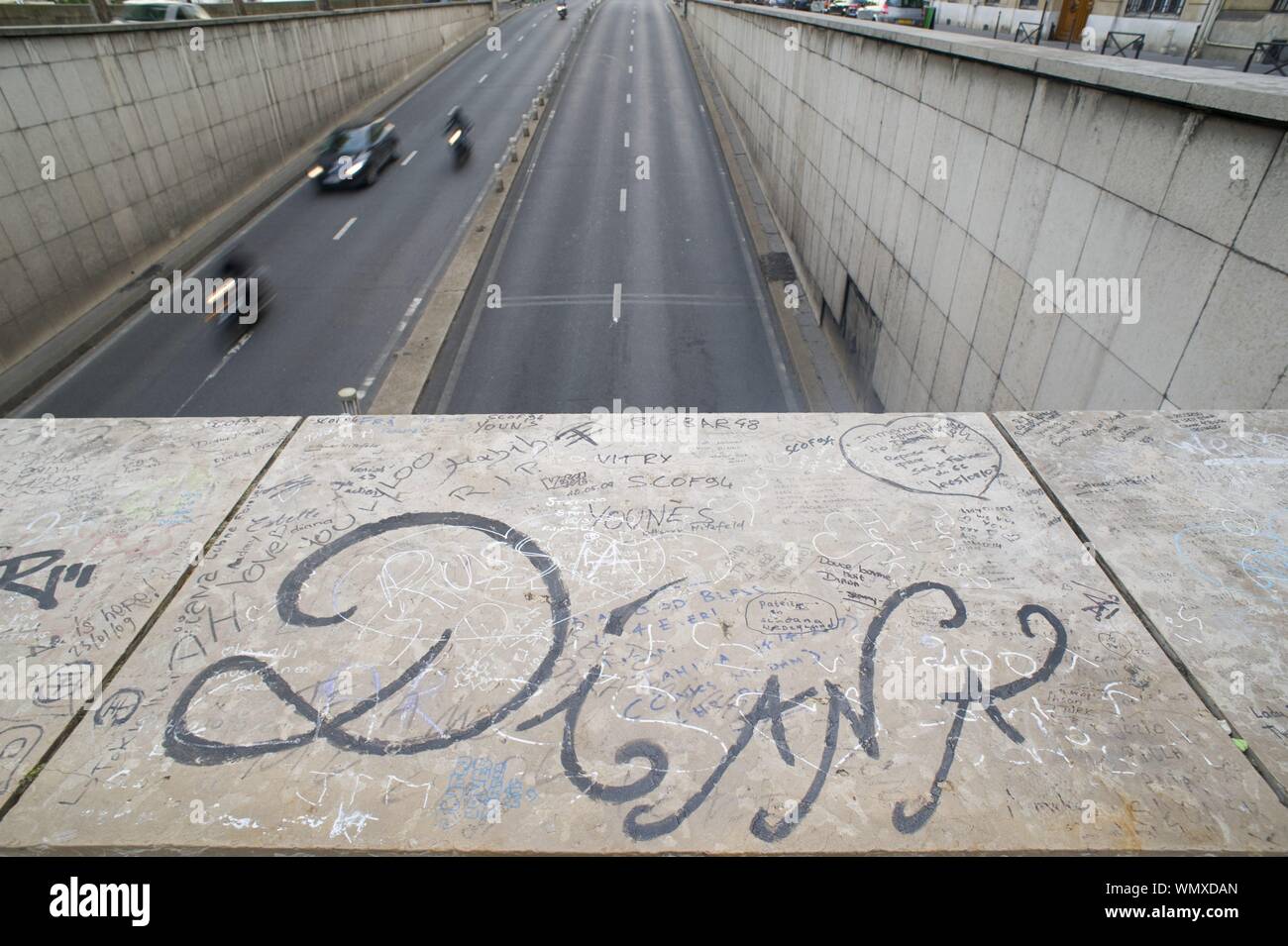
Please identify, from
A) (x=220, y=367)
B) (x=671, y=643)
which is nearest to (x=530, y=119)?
(x=220, y=367)

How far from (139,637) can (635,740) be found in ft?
8.16

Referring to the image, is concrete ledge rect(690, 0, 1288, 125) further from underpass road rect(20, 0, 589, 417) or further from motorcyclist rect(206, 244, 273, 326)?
motorcyclist rect(206, 244, 273, 326)

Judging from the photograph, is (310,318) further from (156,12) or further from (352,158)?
(156,12)

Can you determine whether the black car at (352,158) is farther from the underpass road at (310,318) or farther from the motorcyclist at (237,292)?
the motorcyclist at (237,292)

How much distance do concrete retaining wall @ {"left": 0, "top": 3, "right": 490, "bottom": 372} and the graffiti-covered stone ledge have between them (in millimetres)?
13978

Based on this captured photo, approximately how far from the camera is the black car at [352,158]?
23719mm

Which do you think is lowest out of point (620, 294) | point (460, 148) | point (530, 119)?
point (620, 294)

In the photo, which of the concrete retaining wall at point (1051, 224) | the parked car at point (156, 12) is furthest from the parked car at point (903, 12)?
the parked car at point (156, 12)

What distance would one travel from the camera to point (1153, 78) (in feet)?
18.0

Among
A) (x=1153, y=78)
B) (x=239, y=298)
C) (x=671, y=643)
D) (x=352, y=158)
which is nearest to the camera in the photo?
(x=671, y=643)

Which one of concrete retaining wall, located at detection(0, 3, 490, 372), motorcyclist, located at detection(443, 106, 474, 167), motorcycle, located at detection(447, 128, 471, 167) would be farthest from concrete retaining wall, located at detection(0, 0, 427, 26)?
motorcycle, located at detection(447, 128, 471, 167)

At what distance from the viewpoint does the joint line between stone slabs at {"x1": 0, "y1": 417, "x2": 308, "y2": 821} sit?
2764 millimetres

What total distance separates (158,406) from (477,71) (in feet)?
124

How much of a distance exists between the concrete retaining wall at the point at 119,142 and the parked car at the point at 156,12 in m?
0.57
